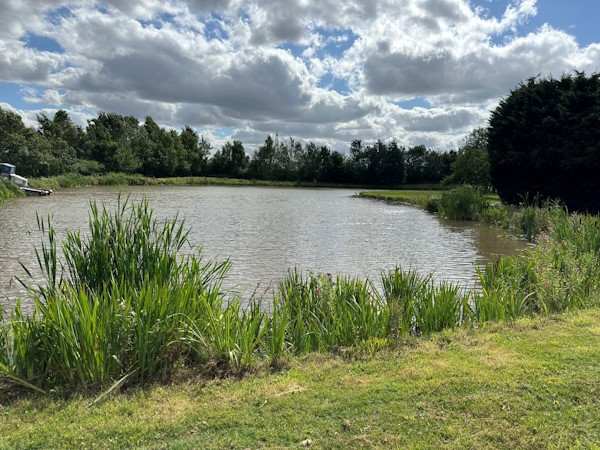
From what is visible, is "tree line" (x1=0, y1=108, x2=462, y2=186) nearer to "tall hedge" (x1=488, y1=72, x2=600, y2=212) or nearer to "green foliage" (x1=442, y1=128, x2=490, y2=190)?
"green foliage" (x1=442, y1=128, x2=490, y2=190)

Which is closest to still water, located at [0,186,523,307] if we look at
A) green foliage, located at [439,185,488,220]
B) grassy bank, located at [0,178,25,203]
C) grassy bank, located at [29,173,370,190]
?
green foliage, located at [439,185,488,220]

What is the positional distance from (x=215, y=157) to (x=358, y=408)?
86.2 m

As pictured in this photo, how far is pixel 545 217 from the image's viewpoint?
53.3ft

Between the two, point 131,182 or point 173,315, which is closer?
point 173,315

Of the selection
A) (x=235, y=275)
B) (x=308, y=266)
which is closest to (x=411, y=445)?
(x=235, y=275)

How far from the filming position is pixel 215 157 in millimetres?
86938

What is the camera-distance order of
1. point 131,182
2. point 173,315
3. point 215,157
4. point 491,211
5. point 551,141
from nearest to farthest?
1. point 173,315
2. point 551,141
3. point 491,211
4. point 131,182
5. point 215,157

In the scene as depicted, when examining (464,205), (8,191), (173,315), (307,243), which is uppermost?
(464,205)

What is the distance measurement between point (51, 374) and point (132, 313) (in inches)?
34.0

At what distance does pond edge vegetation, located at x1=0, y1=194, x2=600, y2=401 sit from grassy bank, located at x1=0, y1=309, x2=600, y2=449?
0.30m

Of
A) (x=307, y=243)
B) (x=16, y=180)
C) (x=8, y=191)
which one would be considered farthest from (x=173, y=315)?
(x=16, y=180)

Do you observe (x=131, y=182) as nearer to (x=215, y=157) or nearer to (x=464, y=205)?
(x=215, y=157)

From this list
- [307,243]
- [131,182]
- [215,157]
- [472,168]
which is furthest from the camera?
[215,157]

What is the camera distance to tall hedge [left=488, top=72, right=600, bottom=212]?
2039cm
